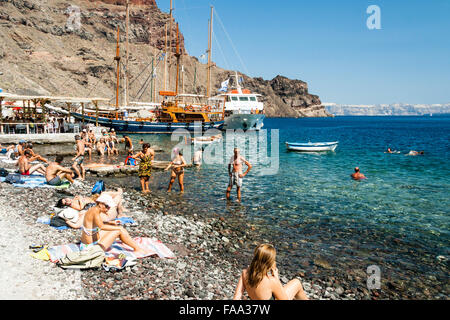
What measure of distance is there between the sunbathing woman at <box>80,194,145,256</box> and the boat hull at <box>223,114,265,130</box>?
184ft

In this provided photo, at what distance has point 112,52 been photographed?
152 m

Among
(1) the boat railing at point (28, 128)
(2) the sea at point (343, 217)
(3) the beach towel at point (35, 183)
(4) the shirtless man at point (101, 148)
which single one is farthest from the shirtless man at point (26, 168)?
(1) the boat railing at point (28, 128)

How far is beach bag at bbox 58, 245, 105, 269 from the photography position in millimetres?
6621

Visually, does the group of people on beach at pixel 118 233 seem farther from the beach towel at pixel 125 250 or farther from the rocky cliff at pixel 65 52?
the rocky cliff at pixel 65 52

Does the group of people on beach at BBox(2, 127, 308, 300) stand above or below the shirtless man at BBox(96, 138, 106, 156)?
below

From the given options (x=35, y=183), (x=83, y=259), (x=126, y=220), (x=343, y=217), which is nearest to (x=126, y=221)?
(x=126, y=220)

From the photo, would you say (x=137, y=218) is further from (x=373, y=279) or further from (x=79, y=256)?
(x=373, y=279)

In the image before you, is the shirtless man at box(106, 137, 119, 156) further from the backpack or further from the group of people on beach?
the group of people on beach

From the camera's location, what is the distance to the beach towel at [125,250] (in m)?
7.10

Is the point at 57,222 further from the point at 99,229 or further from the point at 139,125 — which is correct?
the point at 139,125

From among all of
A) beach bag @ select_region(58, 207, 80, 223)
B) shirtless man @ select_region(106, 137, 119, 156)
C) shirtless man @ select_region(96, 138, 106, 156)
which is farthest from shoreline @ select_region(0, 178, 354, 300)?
shirtless man @ select_region(106, 137, 119, 156)

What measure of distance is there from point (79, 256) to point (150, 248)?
1.80 m

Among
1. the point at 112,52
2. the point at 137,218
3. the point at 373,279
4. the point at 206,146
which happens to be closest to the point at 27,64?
the point at 112,52

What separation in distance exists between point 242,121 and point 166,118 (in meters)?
14.6
